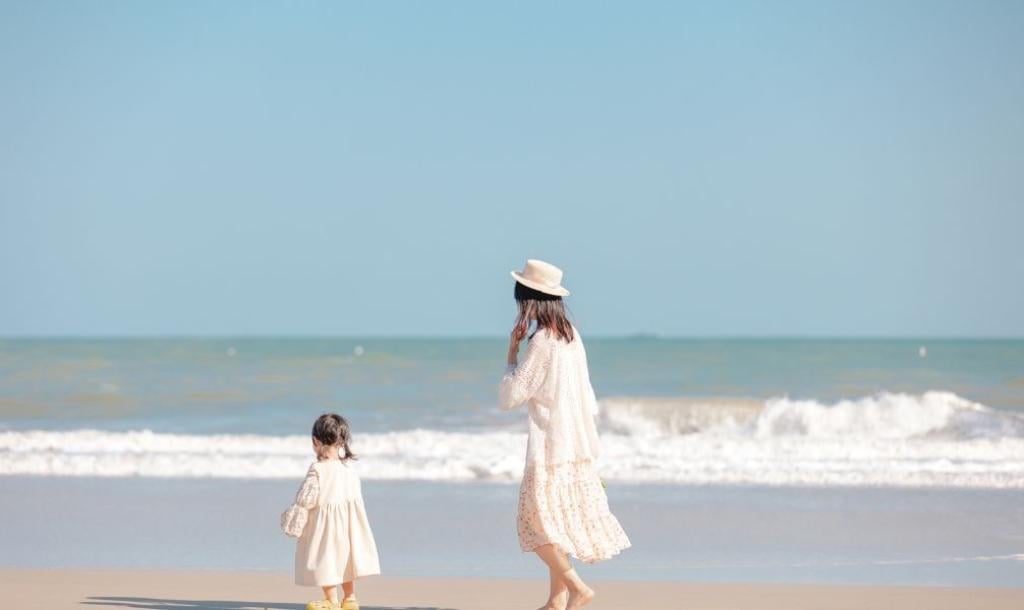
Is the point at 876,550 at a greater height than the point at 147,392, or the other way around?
the point at 147,392

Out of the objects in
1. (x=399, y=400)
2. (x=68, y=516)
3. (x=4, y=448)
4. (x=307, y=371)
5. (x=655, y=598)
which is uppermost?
(x=307, y=371)

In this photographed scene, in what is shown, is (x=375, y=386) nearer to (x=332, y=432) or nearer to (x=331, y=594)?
(x=331, y=594)

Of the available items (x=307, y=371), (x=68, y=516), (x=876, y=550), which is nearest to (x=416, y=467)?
(x=68, y=516)

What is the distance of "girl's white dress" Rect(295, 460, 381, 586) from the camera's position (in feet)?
20.4

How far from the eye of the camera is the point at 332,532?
6230 mm

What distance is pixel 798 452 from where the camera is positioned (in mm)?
16250

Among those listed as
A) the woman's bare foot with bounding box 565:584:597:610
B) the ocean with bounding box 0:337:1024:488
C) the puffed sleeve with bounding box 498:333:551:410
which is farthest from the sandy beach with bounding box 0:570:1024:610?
the ocean with bounding box 0:337:1024:488

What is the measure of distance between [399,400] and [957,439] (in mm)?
13048

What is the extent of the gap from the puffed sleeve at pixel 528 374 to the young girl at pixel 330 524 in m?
0.88

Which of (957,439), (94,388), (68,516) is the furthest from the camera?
(94,388)

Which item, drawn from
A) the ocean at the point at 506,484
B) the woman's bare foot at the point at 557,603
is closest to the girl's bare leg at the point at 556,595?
the woman's bare foot at the point at 557,603

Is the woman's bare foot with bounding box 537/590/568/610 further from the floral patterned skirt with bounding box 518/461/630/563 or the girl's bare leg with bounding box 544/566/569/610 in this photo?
the floral patterned skirt with bounding box 518/461/630/563

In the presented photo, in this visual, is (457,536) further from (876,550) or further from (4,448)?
(4,448)

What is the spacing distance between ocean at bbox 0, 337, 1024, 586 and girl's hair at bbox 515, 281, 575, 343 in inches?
92.8
